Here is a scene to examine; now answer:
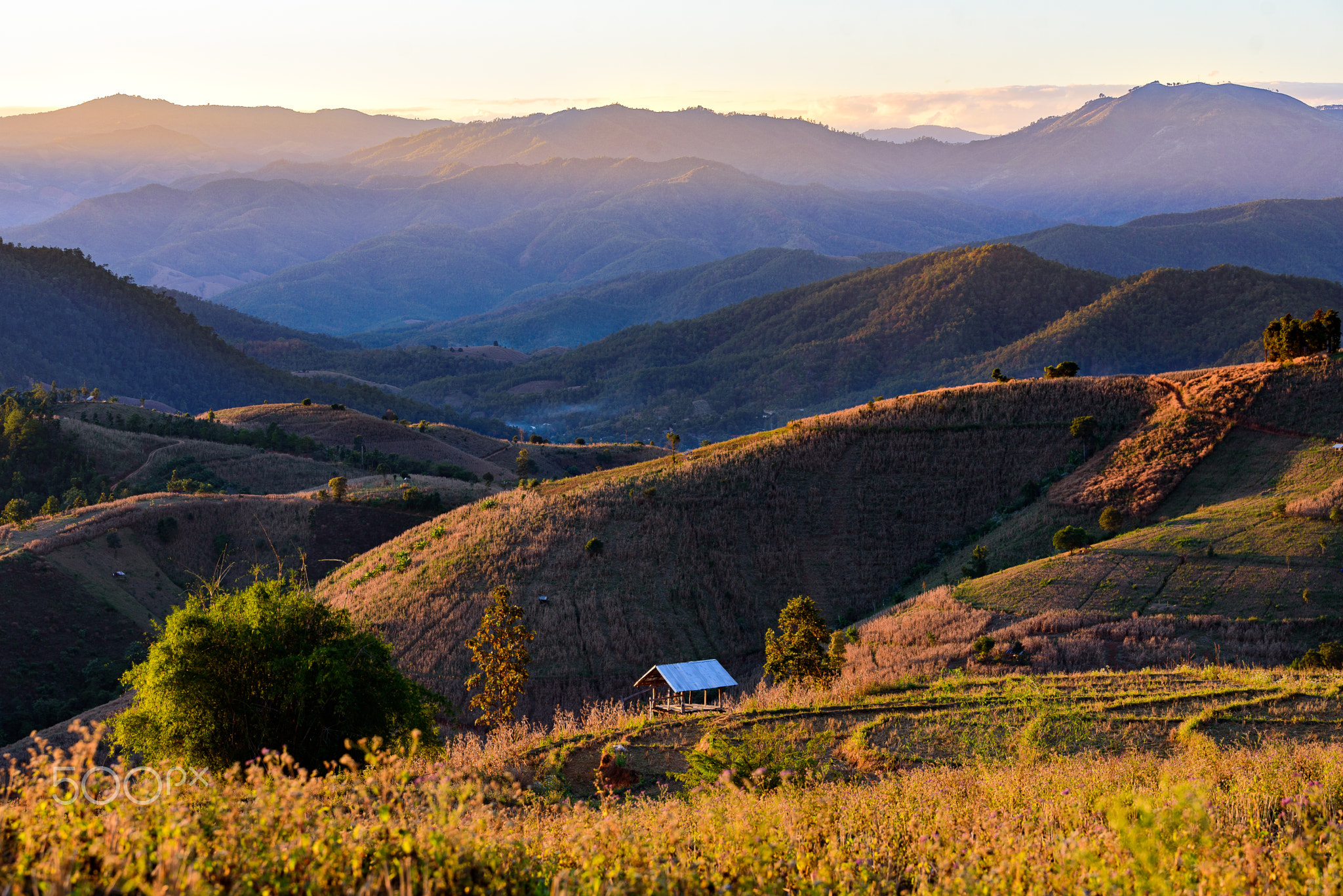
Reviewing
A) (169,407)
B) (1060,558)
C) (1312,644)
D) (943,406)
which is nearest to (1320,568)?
(1312,644)

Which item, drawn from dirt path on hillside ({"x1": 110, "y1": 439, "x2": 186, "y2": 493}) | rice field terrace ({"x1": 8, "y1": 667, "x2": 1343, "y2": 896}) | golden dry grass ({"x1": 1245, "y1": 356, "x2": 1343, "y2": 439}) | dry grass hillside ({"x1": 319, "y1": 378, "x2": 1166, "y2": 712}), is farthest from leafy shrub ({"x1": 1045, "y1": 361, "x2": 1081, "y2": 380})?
dirt path on hillside ({"x1": 110, "y1": 439, "x2": 186, "y2": 493})

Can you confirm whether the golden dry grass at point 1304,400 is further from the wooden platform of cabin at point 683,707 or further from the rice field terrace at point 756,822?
the wooden platform of cabin at point 683,707

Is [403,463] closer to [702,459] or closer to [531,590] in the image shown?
[702,459]

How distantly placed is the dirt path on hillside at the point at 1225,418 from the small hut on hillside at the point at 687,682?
107 ft

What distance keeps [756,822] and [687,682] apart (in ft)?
64.8

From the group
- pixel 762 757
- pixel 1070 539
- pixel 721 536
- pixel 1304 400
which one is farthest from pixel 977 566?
pixel 762 757

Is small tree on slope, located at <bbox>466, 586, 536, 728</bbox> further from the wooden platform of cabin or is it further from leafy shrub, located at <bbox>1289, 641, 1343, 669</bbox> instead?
A: leafy shrub, located at <bbox>1289, 641, 1343, 669</bbox>

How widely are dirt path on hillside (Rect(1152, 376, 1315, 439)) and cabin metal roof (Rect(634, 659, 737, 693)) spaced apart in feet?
107

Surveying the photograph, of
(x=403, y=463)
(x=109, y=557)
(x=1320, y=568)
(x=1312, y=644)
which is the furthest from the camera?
(x=403, y=463)

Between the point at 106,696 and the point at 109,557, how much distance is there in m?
14.8

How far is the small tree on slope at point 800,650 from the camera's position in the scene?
1038 inches

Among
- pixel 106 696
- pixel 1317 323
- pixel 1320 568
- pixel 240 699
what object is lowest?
pixel 106 696

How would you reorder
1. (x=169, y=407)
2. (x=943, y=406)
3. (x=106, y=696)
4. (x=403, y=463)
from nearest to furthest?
(x=106, y=696) → (x=943, y=406) → (x=403, y=463) → (x=169, y=407)

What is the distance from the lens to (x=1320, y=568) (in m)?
29.2
